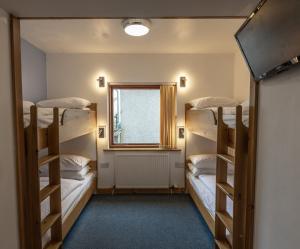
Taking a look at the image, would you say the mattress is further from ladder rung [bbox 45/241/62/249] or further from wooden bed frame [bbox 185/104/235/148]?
wooden bed frame [bbox 185/104/235/148]

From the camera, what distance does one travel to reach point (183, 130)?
387 cm

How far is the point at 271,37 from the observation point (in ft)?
3.42

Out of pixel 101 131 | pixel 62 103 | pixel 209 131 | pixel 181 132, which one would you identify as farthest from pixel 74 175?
pixel 209 131

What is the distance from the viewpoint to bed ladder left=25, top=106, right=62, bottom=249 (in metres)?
1.61

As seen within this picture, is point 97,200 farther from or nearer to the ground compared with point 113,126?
nearer to the ground

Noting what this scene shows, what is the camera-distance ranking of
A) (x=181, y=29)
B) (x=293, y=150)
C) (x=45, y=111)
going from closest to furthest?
(x=293, y=150)
(x=45, y=111)
(x=181, y=29)

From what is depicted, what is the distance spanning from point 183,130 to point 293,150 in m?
2.85

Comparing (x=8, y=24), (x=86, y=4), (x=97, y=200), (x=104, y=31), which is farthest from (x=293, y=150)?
(x=97, y=200)

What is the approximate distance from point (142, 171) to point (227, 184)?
1.99 meters

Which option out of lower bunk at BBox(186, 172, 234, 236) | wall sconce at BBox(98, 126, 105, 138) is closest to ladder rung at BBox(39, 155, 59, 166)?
lower bunk at BBox(186, 172, 234, 236)

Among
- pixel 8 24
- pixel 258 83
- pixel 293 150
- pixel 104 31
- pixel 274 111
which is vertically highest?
pixel 104 31

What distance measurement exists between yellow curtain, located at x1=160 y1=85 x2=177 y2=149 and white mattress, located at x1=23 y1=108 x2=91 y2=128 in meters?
1.24

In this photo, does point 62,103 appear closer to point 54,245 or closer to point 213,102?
point 54,245

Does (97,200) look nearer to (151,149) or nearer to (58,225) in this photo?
(151,149)
